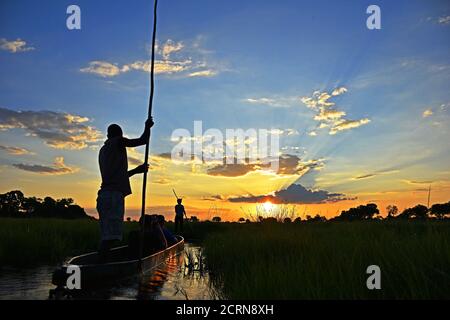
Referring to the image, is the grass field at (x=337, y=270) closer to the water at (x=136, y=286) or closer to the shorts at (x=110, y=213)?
the water at (x=136, y=286)

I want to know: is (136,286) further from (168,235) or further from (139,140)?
(168,235)

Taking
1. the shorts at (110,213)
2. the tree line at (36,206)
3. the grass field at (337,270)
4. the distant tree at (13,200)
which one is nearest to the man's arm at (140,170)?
the shorts at (110,213)

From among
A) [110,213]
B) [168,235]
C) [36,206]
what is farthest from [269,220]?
[36,206]

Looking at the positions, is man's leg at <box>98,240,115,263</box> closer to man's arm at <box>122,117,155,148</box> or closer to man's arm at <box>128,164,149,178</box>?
man's arm at <box>128,164,149,178</box>

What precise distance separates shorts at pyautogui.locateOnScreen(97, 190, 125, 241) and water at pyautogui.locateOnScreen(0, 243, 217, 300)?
0.87m

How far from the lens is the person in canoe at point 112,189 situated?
744cm

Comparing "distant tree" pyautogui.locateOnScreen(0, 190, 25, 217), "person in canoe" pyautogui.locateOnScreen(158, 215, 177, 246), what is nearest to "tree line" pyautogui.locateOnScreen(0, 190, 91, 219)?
"distant tree" pyautogui.locateOnScreen(0, 190, 25, 217)

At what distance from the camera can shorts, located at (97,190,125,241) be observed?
743 cm

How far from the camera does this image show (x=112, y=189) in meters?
7.43

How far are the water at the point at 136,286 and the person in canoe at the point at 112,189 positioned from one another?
84 cm

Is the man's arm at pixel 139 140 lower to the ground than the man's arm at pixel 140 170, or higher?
higher

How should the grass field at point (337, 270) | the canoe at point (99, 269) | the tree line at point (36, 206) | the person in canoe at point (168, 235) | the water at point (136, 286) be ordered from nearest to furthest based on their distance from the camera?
the grass field at point (337, 270)
the canoe at point (99, 269)
the water at point (136, 286)
the person in canoe at point (168, 235)
the tree line at point (36, 206)

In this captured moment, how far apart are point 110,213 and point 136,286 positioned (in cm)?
133
